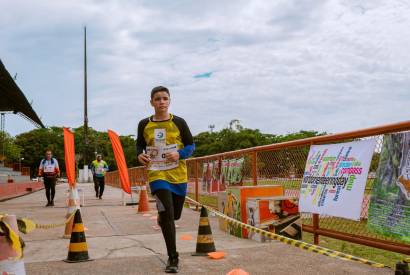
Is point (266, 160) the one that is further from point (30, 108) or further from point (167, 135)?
point (30, 108)

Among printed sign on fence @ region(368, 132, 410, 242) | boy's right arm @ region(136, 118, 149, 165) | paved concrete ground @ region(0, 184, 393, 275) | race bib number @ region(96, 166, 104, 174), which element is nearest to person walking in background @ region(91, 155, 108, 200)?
race bib number @ region(96, 166, 104, 174)

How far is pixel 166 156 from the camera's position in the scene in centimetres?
494

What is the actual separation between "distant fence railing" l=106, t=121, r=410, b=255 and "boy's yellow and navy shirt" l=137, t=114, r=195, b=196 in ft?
6.53

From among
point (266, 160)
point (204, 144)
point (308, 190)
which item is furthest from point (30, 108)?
point (204, 144)

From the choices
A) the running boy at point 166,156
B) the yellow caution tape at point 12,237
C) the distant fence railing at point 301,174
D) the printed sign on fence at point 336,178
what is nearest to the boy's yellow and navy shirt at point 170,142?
the running boy at point 166,156

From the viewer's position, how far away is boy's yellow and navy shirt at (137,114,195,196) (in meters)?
A: 4.95

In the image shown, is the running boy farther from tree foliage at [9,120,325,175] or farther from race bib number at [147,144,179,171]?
tree foliage at [9,120,325,175]

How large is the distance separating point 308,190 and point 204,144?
108378 mm

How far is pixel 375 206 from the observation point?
16.6 feet

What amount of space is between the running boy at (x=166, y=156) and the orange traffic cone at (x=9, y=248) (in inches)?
85.6

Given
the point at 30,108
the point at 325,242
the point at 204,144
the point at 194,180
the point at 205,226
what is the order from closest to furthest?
the point at 205,226
the point at 325,242
the point at 194,180
the point at 30,108
the point at 204,144

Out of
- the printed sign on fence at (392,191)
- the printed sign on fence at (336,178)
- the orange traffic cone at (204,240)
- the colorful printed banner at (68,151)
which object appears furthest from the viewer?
the colorful printed banner at (68,151)

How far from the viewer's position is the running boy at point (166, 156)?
487 cm

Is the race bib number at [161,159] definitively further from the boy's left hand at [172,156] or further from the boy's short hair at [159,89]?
the boy's short hair at [159,89]
